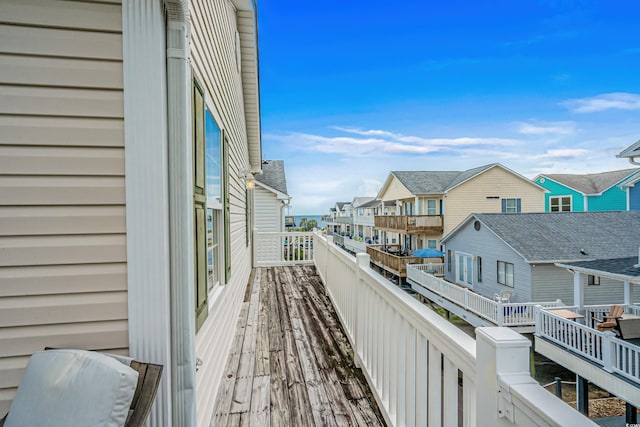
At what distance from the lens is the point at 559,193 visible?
17.1 meters

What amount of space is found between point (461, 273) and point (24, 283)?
15274mm

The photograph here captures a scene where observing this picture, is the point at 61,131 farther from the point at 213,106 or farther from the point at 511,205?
the point at 511,205

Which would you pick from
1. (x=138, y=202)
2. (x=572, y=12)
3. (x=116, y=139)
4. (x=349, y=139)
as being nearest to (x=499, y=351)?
(x=138, y=202)

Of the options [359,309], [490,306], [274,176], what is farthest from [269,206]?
[490,306]

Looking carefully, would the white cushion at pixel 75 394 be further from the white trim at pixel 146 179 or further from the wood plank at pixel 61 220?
the wood plank at pixel 61 220

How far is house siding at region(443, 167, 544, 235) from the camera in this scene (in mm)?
16797

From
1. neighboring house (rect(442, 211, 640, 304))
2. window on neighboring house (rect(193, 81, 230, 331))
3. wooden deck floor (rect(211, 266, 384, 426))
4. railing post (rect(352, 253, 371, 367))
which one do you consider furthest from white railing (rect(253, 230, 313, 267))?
neighboring house (rect(442, 211, 640, 304))

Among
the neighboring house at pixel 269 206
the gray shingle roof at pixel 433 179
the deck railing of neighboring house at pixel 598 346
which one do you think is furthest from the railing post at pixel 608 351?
the gray shingle roof at pixel 433 179

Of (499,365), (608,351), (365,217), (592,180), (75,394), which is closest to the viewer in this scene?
(499,365)

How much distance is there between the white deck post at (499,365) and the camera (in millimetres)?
794

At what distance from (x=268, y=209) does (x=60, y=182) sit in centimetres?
872

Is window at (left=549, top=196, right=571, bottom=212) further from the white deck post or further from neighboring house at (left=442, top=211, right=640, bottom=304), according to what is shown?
the white deck post

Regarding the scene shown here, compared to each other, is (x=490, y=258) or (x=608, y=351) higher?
(x=490, y=258)

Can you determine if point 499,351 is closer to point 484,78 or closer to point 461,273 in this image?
point 461,273
